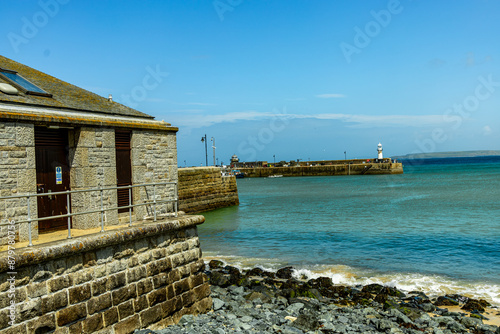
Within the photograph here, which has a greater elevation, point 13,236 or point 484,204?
point 13,236

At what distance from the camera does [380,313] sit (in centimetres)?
982

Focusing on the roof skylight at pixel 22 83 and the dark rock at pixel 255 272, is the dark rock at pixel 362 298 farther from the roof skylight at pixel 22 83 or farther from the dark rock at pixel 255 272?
the roof skylight at pixel 22 83

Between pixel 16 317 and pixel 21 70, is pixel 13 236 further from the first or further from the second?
pixel 21 70

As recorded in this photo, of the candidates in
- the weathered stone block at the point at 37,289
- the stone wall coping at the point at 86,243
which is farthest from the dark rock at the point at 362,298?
the weathered stone block at the point at 37,289

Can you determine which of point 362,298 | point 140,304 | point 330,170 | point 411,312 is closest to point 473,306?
point 411,312

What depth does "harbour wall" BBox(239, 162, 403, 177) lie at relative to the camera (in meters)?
91.0

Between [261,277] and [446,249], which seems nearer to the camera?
[261,277]

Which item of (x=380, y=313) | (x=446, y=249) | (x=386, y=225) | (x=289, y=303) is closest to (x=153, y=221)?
(x=289, y=303)

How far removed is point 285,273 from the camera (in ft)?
44.4

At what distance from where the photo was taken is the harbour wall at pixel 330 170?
3583 inches

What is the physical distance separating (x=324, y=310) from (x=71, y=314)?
5833 mm

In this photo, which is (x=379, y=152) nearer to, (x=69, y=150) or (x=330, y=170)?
(x=330, y=170)

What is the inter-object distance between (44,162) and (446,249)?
15.5m


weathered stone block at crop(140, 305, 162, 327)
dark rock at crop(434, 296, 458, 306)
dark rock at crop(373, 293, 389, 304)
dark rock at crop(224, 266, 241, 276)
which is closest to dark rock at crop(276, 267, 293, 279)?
dark rock at crop(224, 266, 241, 276)
